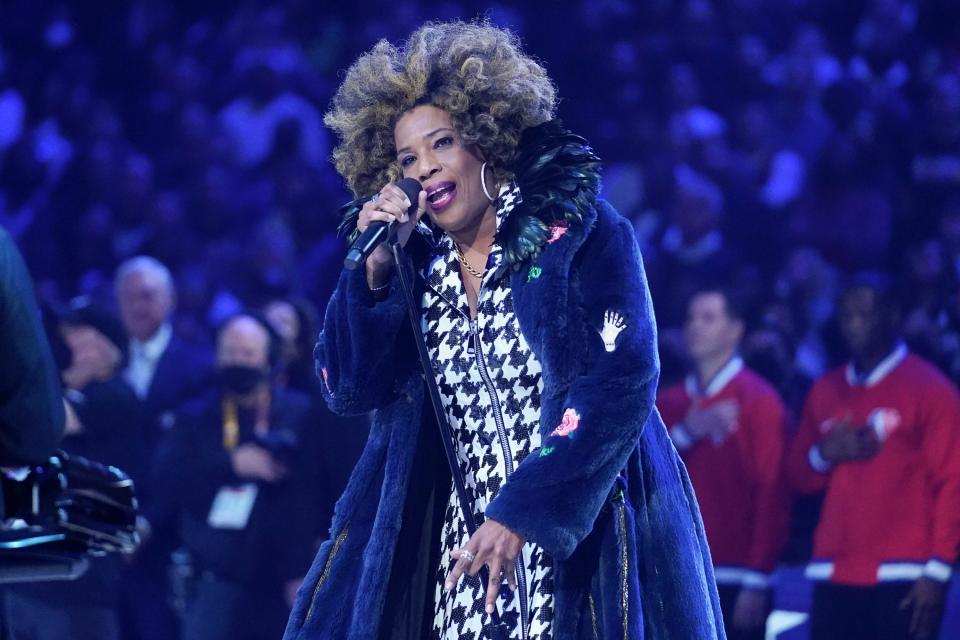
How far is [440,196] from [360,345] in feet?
1.12

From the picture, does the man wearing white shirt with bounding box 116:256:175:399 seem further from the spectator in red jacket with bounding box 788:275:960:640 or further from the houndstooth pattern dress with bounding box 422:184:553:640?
the houndstooth pattern dress with bounding box 422:184:553:640

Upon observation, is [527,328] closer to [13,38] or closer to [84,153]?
[84,153]

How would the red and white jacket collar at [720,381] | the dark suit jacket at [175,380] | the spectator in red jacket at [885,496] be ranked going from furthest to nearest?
1. the dark suit jacket at [175,380]
2. the red and white jacket collar at [720,381]
3. the spectator in red jacket at [885,496]

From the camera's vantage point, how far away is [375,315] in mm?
2650

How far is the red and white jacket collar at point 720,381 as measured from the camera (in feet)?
17.6

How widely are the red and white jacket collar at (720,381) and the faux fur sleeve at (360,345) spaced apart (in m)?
2.87

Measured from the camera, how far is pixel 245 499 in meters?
5.20

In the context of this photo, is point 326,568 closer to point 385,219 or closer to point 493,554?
point 493,554

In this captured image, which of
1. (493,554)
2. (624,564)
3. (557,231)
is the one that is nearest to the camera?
(493,554)

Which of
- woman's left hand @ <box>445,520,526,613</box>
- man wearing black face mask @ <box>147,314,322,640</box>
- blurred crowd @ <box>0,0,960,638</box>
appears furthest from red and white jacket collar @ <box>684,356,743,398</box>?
woman's left hand @ <box>445,520,526,613</box>

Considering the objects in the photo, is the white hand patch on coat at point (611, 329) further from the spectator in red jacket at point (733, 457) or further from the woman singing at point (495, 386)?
the spectator in red jacket at point (733, 457)

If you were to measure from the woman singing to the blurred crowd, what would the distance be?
251cm

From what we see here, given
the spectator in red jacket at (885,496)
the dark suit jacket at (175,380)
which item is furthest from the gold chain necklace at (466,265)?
the dark suit jacket at (175,380)

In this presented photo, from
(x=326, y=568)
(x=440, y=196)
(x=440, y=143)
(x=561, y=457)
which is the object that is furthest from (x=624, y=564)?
(x=440, y=143)
